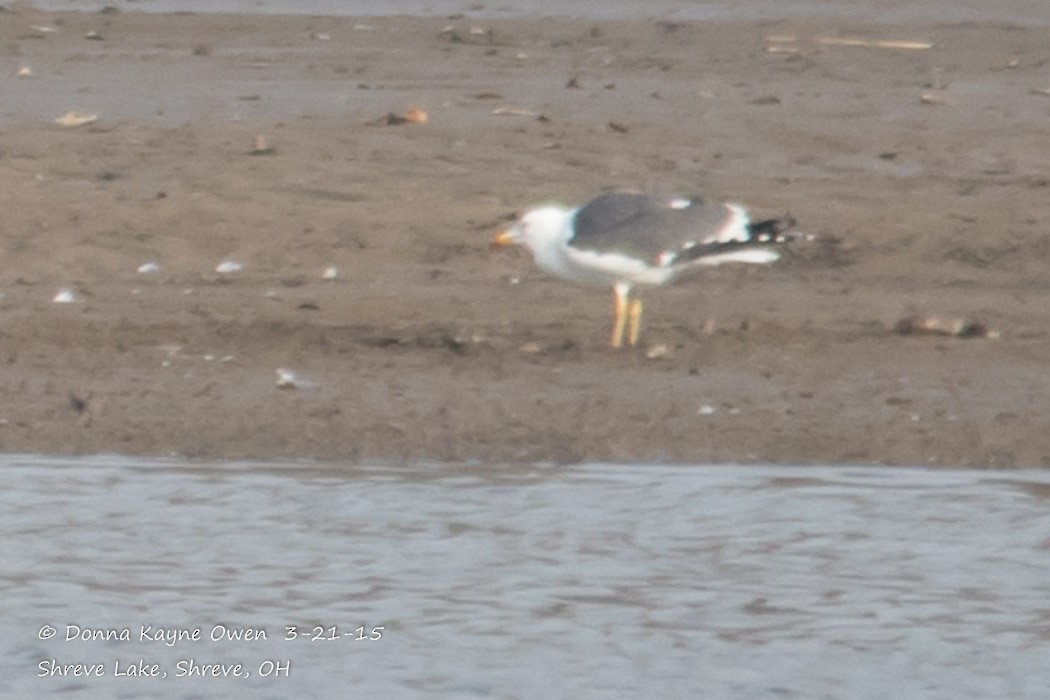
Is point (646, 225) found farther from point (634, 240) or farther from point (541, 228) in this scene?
point (541, 228)

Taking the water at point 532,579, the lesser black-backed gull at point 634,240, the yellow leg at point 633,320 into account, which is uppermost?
the lesser black-backed gull at point 634,240

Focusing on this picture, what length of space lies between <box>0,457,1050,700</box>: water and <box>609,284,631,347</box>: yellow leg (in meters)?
1.06

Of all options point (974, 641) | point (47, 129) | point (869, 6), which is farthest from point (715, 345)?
point (869, 6)

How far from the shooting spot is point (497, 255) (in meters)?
8.61

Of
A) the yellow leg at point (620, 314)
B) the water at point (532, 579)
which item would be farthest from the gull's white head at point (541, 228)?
the water at point (532, 579)

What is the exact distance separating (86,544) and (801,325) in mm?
2636

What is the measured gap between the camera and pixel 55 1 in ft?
43.2

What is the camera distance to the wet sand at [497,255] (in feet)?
22.8

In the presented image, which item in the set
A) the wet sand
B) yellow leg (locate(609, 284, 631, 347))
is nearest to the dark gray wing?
yellow leg (locate(609, 284, 631, 347))

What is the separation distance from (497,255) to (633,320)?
1.01 m

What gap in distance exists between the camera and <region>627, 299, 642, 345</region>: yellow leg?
7.69 meters

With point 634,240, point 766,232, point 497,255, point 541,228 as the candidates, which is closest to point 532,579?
point 634,240

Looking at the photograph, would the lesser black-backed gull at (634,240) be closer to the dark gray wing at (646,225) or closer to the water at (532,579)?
the dark gray wing at (646,225)

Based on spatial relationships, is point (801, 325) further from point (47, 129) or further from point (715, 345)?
point (47, 129)
